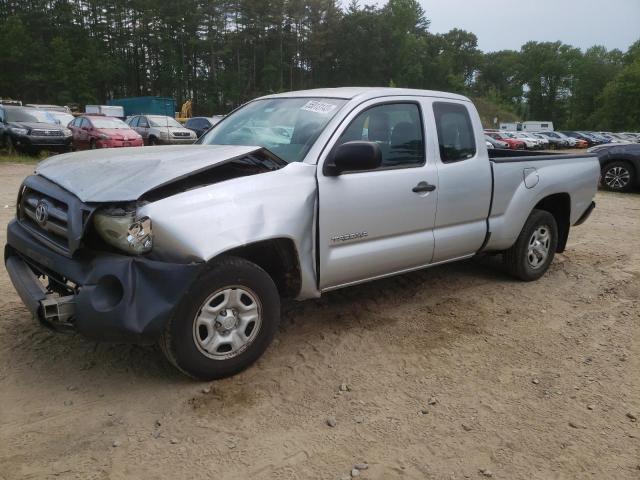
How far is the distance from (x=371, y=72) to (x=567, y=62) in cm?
5106

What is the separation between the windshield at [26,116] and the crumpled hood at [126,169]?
15.8m

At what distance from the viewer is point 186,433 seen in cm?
270

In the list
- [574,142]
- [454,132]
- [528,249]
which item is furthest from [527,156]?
[574,142]

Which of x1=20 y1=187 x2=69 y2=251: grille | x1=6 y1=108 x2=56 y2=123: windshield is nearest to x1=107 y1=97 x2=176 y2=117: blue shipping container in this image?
x1=6 y1=108 x2=56 y2=123: windshield

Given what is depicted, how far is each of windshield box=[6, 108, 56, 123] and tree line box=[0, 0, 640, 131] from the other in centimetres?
4806

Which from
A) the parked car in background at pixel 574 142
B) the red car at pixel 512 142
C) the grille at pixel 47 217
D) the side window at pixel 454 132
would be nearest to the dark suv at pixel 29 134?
the grille at pixel 47 217

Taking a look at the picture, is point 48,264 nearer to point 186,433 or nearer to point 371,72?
point 186,433

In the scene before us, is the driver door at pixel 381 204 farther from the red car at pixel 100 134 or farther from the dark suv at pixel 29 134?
the dark suv at pixel 29 134

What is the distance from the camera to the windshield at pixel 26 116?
17172mm

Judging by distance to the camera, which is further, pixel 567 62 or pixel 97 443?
pixel 567 62

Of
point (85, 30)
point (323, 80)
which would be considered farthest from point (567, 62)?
point (85, 30)

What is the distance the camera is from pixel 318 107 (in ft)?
12.7

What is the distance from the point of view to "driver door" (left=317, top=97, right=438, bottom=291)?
139 inches

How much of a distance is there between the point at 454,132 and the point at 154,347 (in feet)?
9.54
